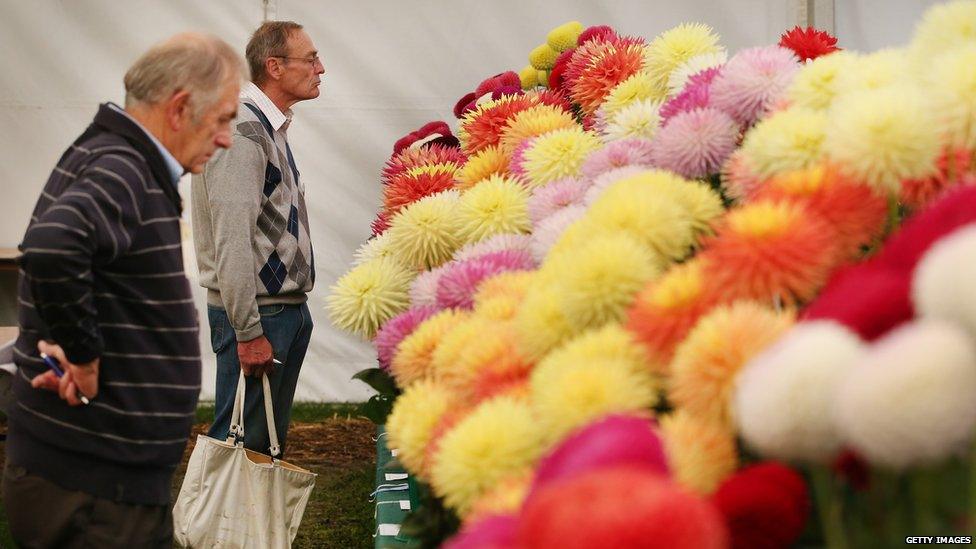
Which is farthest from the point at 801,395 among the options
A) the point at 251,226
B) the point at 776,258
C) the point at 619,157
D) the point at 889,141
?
the point at 251,226

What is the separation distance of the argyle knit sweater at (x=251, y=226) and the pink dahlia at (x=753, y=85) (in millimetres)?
1339

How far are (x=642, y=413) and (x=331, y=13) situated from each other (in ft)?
13.5

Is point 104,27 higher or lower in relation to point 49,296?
higher

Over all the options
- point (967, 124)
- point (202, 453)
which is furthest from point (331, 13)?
point (967, 124)

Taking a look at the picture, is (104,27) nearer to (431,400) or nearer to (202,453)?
(202,453)

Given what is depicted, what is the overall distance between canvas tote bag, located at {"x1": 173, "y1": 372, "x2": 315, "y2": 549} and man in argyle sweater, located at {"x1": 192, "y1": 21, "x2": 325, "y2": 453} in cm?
11

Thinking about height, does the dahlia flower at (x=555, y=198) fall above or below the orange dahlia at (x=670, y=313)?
above

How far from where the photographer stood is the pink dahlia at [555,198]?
122cm

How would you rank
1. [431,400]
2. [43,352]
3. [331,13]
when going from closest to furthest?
[431,400] < [43,352] < [331,13]

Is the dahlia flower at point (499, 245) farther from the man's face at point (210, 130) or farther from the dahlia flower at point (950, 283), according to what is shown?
the dahlia flower at point (950, 283)

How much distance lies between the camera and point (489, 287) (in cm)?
107

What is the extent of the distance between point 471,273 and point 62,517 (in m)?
0.71

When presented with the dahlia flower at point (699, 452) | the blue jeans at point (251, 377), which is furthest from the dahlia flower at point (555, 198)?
the blue jeans at point (251, 377)

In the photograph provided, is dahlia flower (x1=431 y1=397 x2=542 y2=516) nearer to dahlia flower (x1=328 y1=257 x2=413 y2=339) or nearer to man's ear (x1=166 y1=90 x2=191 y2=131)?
dahlia flower (x1=328 y1=257 x2=413 y2=339)
